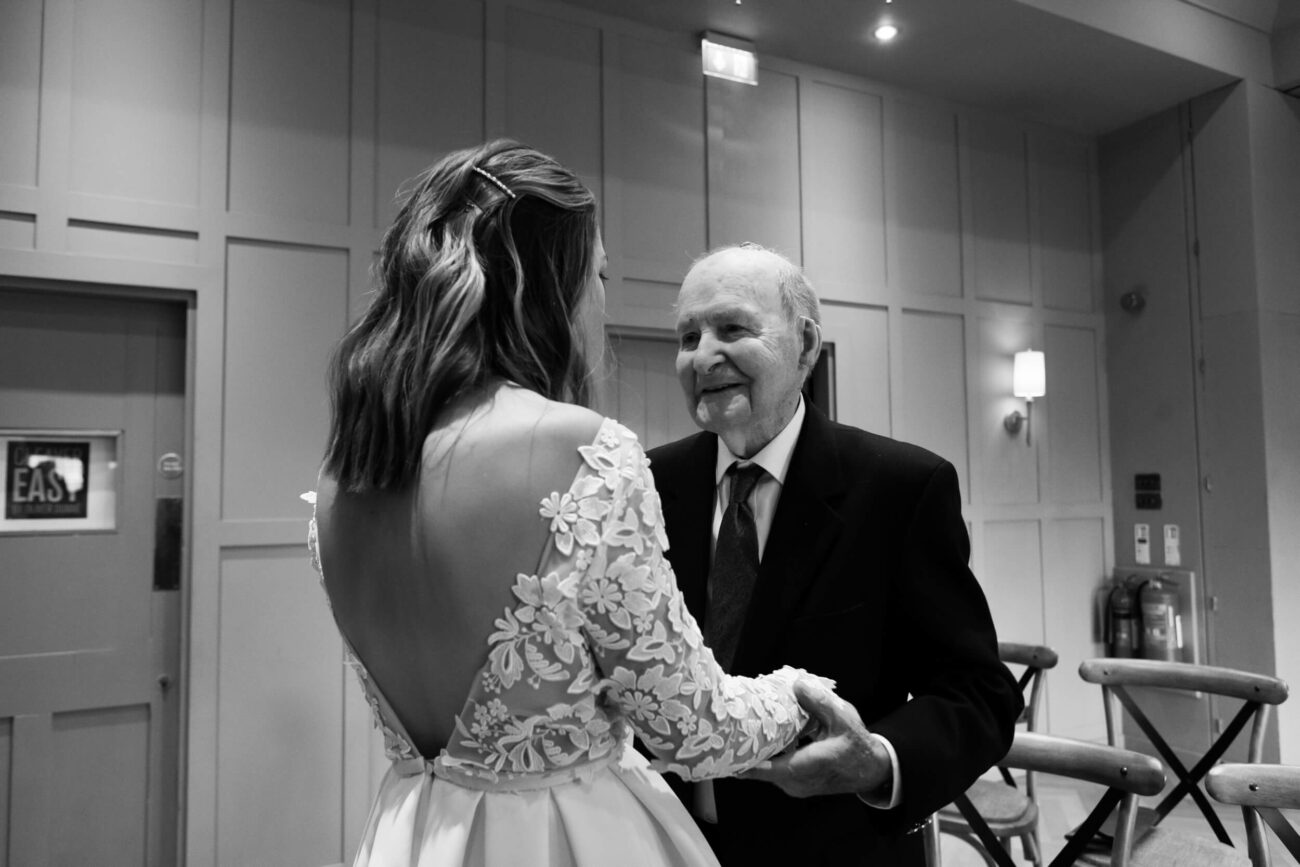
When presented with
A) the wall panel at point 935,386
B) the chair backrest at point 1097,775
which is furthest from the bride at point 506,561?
the wall panel at point 935,386

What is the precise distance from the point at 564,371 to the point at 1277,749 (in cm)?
510

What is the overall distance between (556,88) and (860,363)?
1973 millimetres

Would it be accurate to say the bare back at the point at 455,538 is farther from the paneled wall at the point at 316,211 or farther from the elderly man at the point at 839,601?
the paneled wall at the point at 316,211

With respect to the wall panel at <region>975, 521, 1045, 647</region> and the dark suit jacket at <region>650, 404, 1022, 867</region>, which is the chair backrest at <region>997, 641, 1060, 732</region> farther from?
the dark suit jacket at <region>650, 404, 1022, 867</region>

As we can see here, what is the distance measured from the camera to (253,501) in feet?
10.2

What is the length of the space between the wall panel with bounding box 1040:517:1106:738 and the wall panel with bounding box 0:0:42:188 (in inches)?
197

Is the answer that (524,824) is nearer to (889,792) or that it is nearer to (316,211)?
(889,792)

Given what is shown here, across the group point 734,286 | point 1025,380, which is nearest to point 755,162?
point 1025,380

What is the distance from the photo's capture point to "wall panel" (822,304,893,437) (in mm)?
4406

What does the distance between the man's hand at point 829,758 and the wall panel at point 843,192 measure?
343cm

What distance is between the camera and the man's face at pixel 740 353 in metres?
1.39

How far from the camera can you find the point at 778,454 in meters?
1.40

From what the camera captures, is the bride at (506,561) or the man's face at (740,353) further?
the man's face at (740,353)

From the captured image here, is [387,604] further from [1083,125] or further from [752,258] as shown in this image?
[1083,125]
